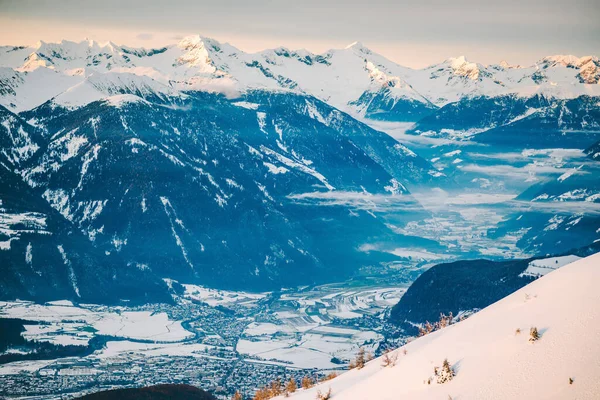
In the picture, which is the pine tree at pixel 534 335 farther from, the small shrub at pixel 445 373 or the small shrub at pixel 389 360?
the small shrub at pixel 389 360

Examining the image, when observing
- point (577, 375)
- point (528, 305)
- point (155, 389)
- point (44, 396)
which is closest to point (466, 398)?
point (577, 375)

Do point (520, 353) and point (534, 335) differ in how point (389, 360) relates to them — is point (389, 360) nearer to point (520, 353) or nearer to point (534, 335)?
point (520, 353)

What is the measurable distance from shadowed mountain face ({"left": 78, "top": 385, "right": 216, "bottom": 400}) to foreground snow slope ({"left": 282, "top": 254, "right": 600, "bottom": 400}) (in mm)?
47217

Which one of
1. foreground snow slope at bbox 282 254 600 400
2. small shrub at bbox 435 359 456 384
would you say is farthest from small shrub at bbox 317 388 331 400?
small shrub at bbox 435 359 456 384

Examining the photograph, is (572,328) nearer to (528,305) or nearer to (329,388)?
(528,305)

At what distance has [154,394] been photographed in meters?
113

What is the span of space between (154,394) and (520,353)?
66450 mm

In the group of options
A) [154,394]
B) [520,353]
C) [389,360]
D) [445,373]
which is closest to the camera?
[520,353]

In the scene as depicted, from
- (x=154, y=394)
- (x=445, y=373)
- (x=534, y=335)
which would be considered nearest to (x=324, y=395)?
(x=445, y=373)

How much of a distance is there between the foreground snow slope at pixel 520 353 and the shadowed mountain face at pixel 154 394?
155 feet

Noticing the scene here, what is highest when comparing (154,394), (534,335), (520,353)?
(534,335)

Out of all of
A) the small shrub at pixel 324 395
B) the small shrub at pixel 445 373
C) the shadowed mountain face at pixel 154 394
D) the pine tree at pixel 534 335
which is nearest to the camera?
the pine tree at pixel 534 335

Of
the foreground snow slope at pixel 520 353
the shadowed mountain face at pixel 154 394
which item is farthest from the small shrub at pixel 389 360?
the shadowed mountain face at pixel 154 394

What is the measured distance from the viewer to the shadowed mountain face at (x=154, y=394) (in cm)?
11238
